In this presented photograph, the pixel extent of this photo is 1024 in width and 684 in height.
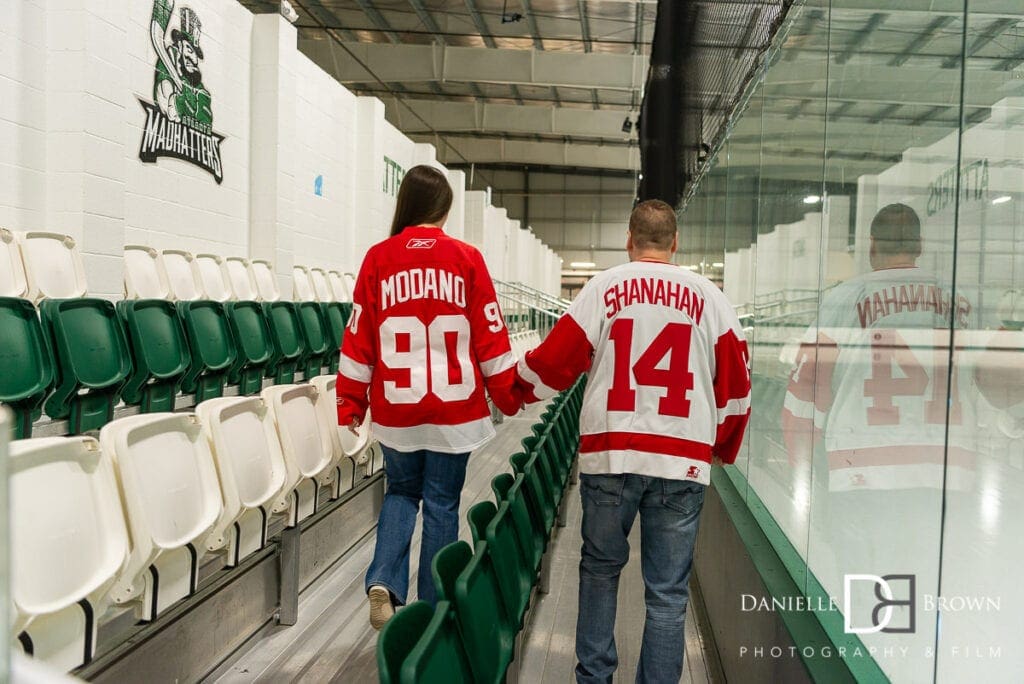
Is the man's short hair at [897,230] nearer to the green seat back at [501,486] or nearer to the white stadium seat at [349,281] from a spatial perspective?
the green seat back at [501,486]

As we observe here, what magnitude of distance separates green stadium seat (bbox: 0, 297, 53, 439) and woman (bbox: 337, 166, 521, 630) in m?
1.16

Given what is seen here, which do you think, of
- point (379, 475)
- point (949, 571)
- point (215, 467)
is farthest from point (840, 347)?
point (379, 475)

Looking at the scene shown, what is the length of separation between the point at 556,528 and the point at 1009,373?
115 inches

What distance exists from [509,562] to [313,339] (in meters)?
3.44

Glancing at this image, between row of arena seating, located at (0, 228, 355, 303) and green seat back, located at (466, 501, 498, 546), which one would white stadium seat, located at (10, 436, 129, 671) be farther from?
row of arena seating, located at (0, 228, 355, 303)

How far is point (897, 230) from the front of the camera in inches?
45.4

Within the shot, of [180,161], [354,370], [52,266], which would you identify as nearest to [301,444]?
[354,370]

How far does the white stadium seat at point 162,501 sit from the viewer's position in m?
1.61

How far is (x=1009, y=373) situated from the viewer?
32.1 inches

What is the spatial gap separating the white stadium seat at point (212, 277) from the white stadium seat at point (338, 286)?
2.11 m

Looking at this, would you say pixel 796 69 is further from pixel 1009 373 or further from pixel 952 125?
pixel 1009 373

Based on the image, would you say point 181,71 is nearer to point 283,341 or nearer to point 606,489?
point 283,341

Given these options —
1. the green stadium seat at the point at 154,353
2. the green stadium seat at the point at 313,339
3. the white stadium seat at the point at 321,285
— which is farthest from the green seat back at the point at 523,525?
the white stadium seat at the point at 321,285

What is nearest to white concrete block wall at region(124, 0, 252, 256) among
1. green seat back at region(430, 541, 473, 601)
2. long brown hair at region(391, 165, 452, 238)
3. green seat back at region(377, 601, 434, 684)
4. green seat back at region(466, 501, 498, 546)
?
long brown hair at region(391, 165, 452, 238)
